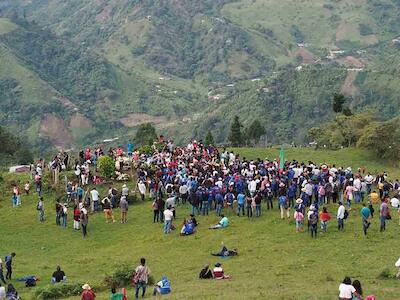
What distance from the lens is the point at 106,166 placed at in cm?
4734

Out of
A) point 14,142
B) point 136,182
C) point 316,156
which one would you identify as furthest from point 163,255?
point 14,142

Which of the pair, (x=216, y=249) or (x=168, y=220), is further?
(x=168, y=220)

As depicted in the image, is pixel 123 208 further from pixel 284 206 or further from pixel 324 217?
pixel 324 217

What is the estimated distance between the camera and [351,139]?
223ft

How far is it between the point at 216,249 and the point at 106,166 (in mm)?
18607

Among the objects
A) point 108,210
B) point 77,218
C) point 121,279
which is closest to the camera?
point 121,279

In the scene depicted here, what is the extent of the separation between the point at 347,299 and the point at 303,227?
1432 cm

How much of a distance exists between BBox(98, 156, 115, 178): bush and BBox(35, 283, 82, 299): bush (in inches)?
895

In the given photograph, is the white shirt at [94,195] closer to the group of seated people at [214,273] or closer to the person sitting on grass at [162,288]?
the group of seated people at [214,273]

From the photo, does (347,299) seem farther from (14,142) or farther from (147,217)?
(14,142)

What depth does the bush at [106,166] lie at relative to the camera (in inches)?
1861

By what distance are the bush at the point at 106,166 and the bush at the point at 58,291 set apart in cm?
2273

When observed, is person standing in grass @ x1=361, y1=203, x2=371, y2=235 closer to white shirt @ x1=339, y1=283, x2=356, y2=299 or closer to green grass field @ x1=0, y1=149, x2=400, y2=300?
green grass field @ x1=0, y1=149, x2=400, y2=300

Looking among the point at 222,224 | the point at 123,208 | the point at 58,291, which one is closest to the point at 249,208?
the point at 222,224
